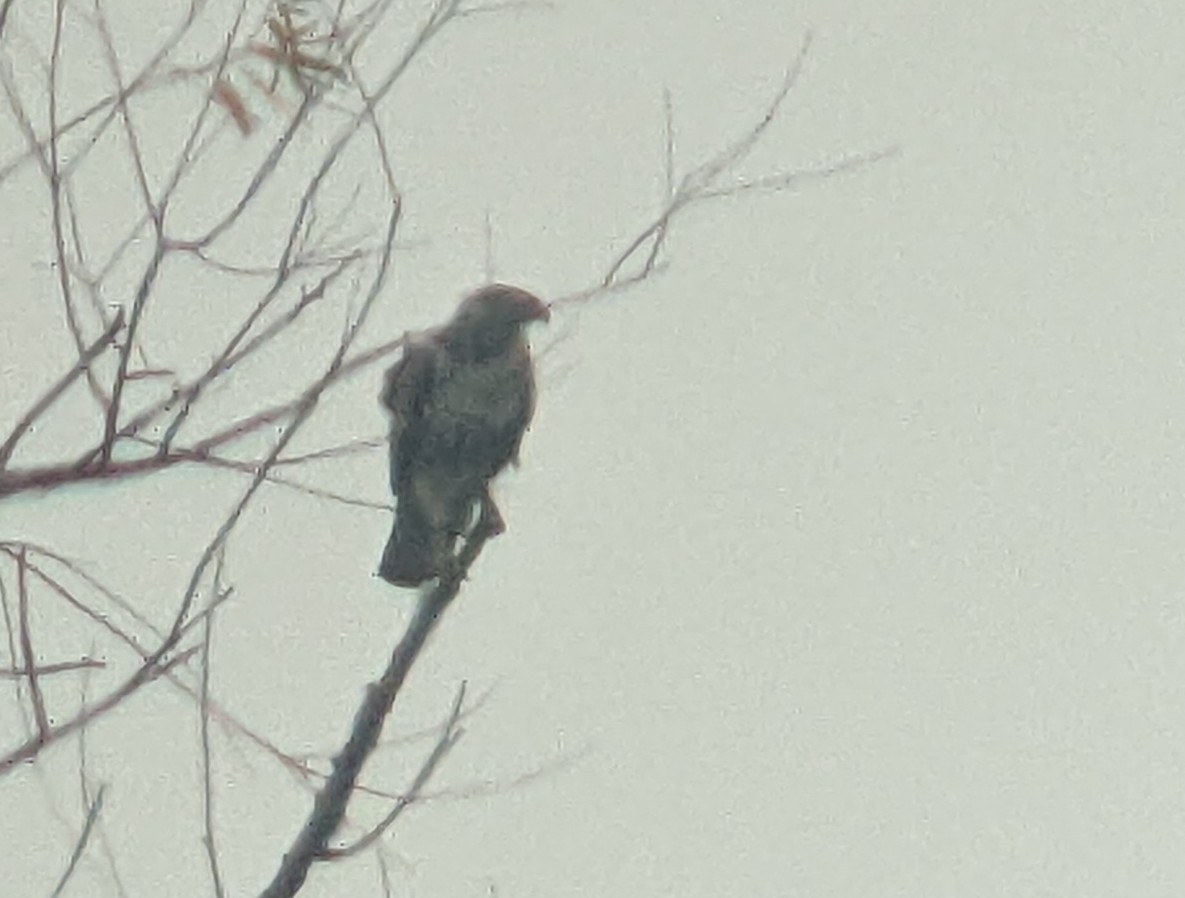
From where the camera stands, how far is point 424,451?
3.14 metres

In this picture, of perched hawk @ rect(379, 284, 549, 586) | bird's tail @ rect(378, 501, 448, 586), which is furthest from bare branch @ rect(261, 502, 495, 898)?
perched hawk @ rect(379, 284, 549, 586)

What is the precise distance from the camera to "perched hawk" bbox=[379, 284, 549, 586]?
121 inches

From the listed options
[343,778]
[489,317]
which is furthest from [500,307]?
[343,778]

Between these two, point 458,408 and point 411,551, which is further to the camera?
point 458,408

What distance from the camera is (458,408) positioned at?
317 cm

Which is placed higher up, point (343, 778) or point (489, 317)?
point (489, 317)

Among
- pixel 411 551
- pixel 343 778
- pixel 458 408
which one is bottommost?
pixel 343 778

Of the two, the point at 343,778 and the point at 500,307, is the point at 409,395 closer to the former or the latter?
the point at 500,307

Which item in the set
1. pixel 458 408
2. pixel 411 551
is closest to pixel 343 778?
pixel 411 551

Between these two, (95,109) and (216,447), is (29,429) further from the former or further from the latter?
(95,109)

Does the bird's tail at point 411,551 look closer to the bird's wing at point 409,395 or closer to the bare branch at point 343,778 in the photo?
the bird's wing at point 409,395

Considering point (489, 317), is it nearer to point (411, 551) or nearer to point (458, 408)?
point (458, 408)

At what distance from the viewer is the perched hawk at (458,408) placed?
308cm

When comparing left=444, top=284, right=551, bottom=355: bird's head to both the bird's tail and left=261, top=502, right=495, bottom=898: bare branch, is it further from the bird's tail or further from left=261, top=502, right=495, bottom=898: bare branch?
left=261, top=502, right=495, bottom=898: bare branch
